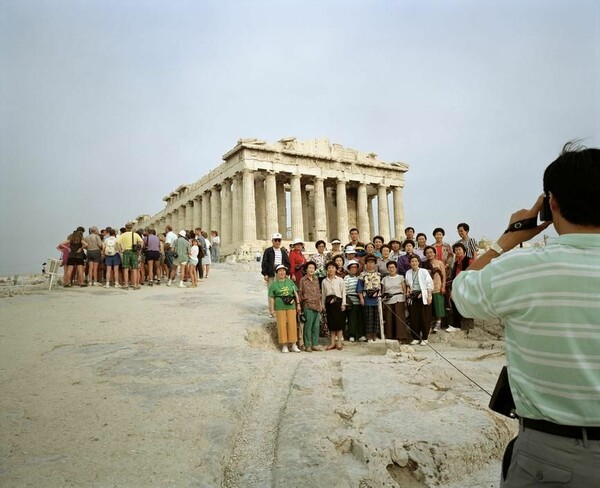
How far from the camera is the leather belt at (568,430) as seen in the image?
5.26 ft

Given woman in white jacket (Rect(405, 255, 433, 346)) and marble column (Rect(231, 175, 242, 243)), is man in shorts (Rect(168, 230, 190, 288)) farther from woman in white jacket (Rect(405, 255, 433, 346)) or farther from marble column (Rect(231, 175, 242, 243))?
marble column (Rect(231, 175, 242, 243))

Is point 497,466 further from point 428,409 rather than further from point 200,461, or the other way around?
point 200,461

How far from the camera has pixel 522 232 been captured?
1994 millimetres

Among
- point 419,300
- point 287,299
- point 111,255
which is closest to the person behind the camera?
point 287,299

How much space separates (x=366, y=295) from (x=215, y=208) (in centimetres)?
2622

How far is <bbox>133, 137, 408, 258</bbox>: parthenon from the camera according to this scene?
28859 millimetres

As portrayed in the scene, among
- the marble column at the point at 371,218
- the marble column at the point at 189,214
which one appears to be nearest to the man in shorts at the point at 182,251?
the marble column at the point at 189,214

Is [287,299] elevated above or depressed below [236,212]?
below

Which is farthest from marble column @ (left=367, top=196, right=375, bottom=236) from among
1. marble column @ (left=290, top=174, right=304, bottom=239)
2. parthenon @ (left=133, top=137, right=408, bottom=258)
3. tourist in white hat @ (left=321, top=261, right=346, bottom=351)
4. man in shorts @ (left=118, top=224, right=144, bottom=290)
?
tourist in white hat @ (left=321, top=261, right=346, bottom=351)

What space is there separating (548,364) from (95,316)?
9.14m

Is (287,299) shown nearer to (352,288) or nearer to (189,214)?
(352,288)

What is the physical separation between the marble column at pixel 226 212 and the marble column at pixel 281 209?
4.08m

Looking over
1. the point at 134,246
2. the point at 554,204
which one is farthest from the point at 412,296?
the point at 134,246

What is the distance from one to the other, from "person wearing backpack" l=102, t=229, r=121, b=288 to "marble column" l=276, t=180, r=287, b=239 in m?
20.5
